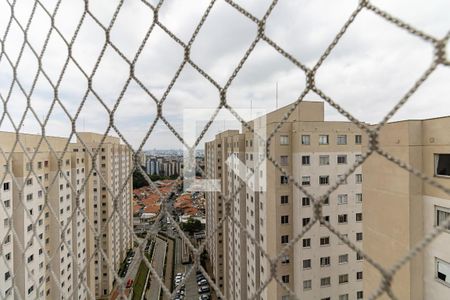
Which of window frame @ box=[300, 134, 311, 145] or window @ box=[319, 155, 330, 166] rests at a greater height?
window frame @ box=[300, 134, 311, 145]

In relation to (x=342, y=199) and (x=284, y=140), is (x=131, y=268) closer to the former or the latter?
(x=284, y=140)

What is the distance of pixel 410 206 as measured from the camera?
1397 millimetres

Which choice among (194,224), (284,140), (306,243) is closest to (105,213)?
(194,224)

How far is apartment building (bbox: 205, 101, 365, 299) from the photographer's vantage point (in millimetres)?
2600

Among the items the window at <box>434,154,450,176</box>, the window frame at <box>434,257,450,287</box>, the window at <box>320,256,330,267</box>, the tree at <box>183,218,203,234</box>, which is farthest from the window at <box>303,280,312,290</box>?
the window at <box>434,154,450,176</box>

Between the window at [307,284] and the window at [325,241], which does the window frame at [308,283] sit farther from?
the window at [325,241]

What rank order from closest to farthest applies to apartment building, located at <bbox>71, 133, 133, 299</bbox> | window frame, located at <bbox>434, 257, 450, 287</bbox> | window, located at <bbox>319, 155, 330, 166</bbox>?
1. window frame, located at <bbox>434, 257, 450, 287</bbox>
2. window, located at <bbox>319, 155, 330, 166</bbox>
3. apartment building, located at <bbox>71, 133, 133, 299</bbox>

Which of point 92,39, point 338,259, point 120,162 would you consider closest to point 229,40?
point 92,39

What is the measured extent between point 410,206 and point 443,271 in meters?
0.37

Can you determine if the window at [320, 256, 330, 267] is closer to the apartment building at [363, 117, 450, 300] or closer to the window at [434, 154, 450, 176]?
the apartment building at [363, 117, 450, 300]

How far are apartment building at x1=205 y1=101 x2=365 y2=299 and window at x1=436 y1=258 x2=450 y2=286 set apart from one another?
107cm

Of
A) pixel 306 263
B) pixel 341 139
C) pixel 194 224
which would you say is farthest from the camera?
pixel 194 224

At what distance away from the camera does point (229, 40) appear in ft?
2.33

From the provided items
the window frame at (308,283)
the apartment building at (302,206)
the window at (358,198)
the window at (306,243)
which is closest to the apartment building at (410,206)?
the apartment building at (302,206)
